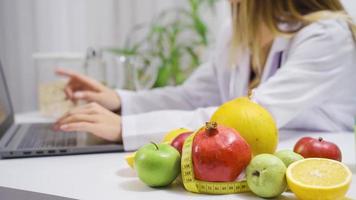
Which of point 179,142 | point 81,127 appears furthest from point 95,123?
point 179,142

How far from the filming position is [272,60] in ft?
3.31

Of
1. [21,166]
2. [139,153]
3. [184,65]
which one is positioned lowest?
[184,65]

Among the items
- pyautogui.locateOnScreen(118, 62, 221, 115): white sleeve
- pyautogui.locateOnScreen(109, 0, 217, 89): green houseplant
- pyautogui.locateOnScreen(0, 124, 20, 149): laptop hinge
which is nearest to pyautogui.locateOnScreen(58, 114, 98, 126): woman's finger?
pyautogui.locateOnScreen(0, 124, 20, 149): laptop hinge

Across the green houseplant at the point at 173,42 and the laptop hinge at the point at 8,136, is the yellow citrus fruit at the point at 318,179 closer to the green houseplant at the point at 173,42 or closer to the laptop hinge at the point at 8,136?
the laptop hinge at the point at 8,136

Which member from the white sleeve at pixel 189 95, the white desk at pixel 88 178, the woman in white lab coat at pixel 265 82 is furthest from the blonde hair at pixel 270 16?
the white desk at pixel 88 178

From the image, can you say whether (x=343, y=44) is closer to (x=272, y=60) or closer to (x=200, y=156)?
(x=272, y=60)

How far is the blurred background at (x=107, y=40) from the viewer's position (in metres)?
1.44

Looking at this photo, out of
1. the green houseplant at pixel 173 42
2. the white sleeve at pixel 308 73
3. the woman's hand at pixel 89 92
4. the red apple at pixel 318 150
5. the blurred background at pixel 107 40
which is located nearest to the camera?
the red apple at pixel 318 150

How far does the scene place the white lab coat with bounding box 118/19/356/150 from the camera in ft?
2.75

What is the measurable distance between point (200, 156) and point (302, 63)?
466mm

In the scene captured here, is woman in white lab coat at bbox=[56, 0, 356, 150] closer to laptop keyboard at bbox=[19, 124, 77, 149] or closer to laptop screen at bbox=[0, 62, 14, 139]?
laptop keyboard at bbox=[19, 124, 77, 149]

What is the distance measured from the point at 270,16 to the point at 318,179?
2.03 feet

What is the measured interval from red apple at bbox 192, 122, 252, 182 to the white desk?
0.03 meters

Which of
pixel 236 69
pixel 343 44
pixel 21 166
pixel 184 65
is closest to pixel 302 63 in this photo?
pixel 343 44
